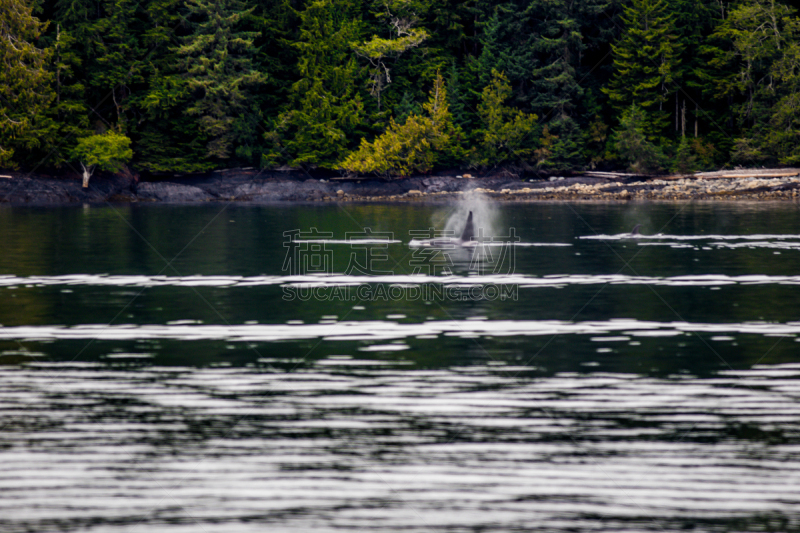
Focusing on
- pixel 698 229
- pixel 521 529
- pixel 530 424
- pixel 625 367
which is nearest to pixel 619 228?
pixel 698 229

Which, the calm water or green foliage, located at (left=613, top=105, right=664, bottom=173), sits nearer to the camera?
the calm water

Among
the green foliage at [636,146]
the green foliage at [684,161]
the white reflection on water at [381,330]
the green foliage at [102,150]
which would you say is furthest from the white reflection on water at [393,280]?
the green foliage at [684,161]

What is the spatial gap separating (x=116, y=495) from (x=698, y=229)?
4047 centimetres

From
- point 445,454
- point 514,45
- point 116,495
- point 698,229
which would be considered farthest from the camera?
point 514,45

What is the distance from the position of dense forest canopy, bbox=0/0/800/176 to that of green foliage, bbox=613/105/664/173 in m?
0.18

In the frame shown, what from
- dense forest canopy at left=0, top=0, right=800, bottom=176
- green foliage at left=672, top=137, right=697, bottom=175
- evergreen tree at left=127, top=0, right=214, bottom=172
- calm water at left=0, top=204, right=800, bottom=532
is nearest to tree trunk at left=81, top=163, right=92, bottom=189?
dense forest canopy at left=0, top=0, right=800, bottom=176

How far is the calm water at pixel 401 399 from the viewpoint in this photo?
9.30 meters

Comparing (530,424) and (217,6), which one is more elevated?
(217,6)

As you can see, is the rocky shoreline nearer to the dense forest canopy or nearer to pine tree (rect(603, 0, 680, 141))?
the dense forest canopy

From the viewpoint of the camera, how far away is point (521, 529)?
342 inches

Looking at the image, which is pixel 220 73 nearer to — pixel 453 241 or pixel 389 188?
pixel 389 188

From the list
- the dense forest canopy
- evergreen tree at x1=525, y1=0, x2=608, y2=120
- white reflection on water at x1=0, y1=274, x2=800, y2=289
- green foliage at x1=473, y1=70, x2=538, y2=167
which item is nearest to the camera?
white reflection on water at x1=0, y1=274, x2=800, y2=289

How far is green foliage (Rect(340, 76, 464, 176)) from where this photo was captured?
278 feet

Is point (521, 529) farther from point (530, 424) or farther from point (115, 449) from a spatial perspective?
point (115, 449)
